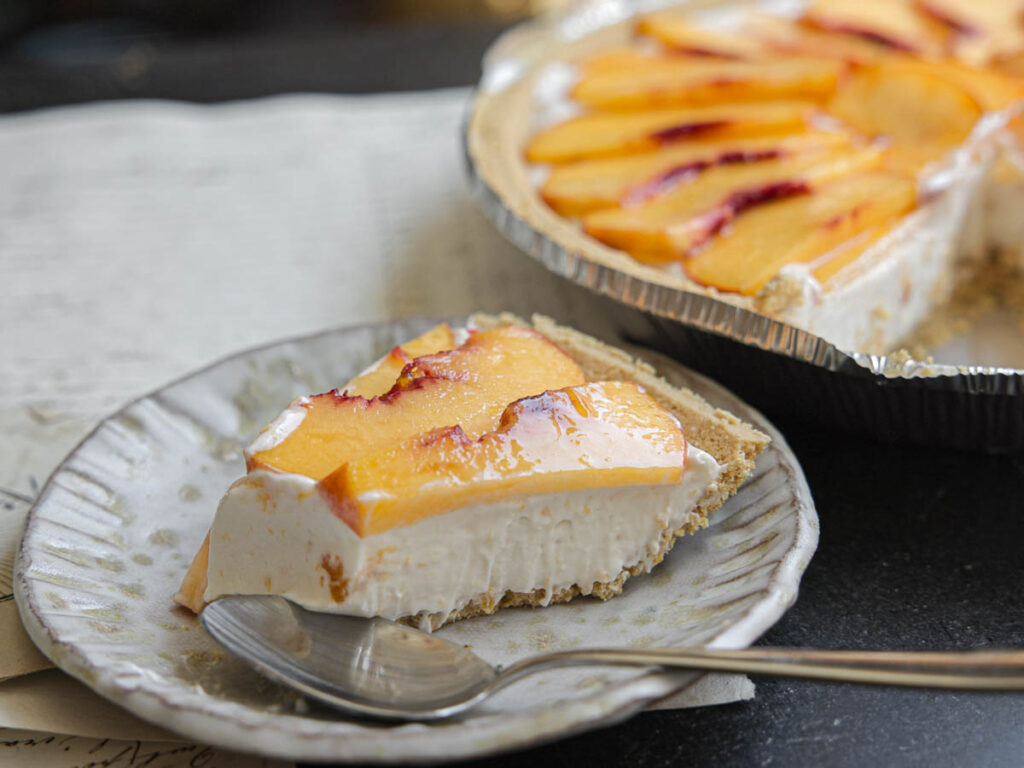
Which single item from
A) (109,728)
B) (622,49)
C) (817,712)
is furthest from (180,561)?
(622,49)

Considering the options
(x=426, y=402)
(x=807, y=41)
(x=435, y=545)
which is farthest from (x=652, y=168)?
(x=435, y=545)

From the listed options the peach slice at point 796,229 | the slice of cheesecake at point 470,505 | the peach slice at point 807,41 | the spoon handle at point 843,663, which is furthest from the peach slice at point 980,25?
the spoon handle at point 843,663

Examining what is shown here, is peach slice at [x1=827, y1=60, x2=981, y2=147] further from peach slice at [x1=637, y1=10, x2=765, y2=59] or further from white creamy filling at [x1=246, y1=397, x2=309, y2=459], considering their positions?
white creamy filling at [x1=246, y1=397, x2=309, y2=459]

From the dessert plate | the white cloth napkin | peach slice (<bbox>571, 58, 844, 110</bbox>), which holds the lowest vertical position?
the white cloth napkin

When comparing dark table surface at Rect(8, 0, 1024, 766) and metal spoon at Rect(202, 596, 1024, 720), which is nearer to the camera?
metal spoon at Rect(202, 596, 1024, 720)

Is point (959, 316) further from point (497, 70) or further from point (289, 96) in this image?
point (289, 96)

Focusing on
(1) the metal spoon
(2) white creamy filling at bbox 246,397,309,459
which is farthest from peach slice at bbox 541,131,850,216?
(1) the metal spoon
